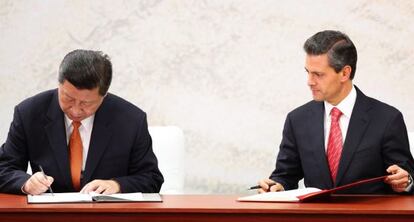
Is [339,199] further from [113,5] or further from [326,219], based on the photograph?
[113,5]

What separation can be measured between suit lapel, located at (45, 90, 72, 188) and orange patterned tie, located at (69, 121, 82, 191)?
3 cm

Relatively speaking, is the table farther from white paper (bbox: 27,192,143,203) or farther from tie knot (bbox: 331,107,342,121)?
tie knot (bbox: 331,107,342,121)

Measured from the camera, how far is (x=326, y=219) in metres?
2.76

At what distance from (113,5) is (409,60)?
5.60 ft

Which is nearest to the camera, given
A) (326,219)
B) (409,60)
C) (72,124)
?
(326,219)

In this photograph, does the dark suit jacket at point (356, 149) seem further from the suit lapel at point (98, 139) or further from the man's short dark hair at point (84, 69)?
the man's short dark hair at point (84, 69)

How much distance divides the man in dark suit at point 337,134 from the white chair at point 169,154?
1.97 feet

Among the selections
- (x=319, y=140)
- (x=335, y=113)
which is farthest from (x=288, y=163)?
(x=335, y=113)

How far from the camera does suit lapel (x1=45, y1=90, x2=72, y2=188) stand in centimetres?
339

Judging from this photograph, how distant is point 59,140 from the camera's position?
3.40 m

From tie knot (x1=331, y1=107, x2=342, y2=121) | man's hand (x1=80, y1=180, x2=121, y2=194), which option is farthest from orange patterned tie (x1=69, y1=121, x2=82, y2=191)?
tie knot (x1=331, y1=107, x2=342, y2=121)

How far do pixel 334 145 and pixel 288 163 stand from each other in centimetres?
24

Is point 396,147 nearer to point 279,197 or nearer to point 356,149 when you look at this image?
point 356,149

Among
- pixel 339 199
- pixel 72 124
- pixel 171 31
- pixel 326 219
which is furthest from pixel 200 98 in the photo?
pixel 326 219
